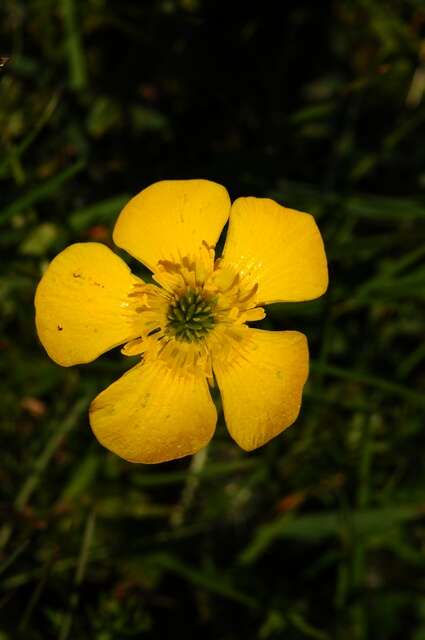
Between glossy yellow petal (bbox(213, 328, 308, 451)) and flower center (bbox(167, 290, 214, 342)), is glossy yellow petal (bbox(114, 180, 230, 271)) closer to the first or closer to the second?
flower center (bbox(167, 290, 214, 342))

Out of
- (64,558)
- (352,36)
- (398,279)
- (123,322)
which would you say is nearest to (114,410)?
(123,322)

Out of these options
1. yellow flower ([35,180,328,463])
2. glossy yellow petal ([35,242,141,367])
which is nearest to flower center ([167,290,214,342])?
yellow flower ([35,180,328,463])

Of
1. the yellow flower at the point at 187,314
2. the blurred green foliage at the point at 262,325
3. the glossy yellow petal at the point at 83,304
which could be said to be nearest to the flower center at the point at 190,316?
the yellow flower at the point at 187,314

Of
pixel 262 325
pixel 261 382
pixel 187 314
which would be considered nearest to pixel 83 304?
pixel 187 314

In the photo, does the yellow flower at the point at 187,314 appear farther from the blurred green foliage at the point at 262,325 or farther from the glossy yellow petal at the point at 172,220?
the blurred green foliage at the point at 262,325

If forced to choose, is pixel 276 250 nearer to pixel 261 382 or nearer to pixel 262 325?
pixel 261 382

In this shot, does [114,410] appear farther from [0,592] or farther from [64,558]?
[0,592]
